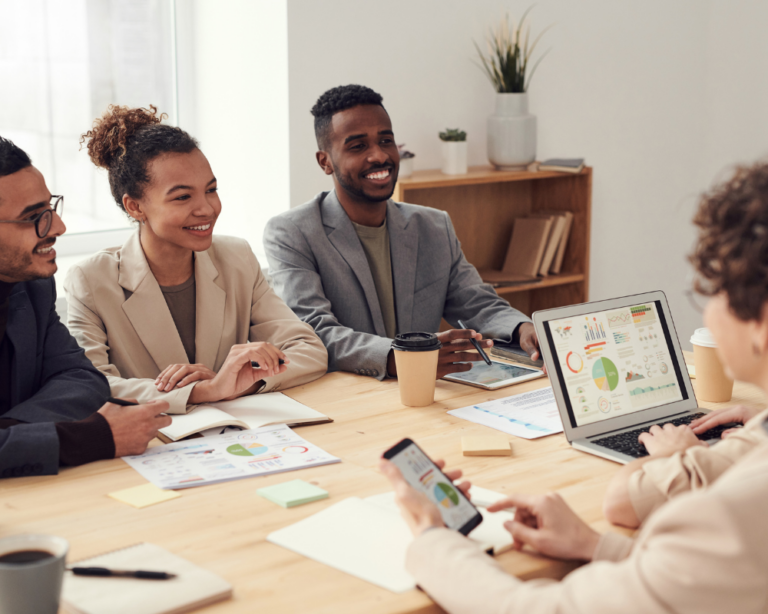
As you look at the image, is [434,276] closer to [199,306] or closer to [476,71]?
[199,306]

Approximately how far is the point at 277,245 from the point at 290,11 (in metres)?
1.00

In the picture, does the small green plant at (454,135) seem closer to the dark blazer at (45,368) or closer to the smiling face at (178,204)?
the smiling face at (178,204)

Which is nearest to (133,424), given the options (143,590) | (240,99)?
(143,590)

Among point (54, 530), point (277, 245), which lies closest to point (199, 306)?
point (277, 245)

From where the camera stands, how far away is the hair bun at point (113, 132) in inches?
83.1

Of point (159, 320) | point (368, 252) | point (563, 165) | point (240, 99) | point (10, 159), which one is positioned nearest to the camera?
point (10, 159)

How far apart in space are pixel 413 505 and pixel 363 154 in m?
1.67

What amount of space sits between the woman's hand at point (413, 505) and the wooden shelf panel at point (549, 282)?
2435 millimetres

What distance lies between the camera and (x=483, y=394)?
1.85 m

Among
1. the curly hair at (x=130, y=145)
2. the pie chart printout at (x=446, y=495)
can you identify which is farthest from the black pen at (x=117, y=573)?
the curly hair at (x=130, y=145)

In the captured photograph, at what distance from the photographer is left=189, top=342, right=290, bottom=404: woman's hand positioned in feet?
5.82

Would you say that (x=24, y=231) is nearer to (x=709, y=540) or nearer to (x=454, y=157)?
(x=709, y=540)

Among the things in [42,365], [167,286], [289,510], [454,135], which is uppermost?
[454,135]

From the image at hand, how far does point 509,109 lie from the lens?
3480 millimetres
